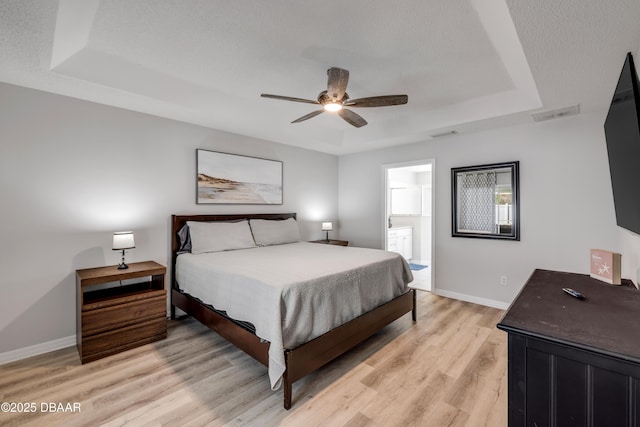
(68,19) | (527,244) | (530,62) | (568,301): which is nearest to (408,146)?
(527,244)

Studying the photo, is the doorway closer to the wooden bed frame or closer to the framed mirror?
the framed mirror

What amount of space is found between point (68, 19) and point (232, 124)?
72.5 inches

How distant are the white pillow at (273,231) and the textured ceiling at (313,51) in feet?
4.96

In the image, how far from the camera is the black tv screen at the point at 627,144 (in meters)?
1.30

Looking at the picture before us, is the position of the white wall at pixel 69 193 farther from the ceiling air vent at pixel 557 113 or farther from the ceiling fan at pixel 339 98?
the ceiling air vent at pixel 557 113

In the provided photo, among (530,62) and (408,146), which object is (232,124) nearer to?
(408,146)

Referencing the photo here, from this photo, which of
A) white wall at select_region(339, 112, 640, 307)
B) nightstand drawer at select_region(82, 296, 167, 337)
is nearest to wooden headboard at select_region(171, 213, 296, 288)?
nightstand drawer at select_region(82, 296, 167, 337)

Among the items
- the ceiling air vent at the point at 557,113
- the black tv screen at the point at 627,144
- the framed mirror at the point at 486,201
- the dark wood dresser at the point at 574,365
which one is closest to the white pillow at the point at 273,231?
the framed mirror at the point at 486,201

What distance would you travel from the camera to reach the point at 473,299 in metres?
3.95

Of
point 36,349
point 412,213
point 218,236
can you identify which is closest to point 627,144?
point 218,236

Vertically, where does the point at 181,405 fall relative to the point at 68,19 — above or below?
below

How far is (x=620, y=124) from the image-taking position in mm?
1537

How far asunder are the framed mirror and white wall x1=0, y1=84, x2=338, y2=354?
3.63 meters

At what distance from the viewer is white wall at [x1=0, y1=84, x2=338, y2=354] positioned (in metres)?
2.52
